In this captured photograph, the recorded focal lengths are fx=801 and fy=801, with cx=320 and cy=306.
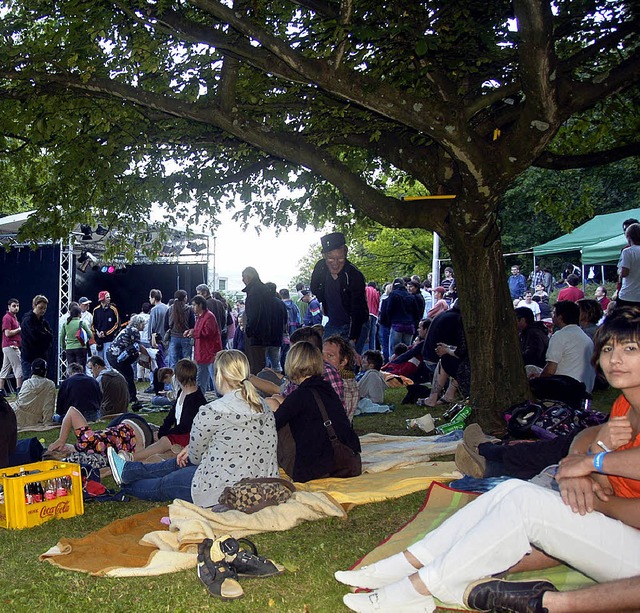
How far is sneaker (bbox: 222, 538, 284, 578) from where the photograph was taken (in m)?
4.19

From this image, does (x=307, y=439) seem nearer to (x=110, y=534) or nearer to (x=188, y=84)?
(x=110, y=534)

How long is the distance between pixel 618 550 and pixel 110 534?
10.6ft

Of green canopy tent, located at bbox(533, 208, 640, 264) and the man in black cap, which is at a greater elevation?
green canopy tent, located at bbox(533, 208, 640, 264)

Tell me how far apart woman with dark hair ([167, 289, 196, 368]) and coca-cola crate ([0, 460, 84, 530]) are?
7972 millimetres

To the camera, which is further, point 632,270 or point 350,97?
point 632,270

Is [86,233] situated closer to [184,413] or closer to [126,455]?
[184,413]

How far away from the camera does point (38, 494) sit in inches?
228

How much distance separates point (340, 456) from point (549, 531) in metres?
3.18

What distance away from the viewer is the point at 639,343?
351cm

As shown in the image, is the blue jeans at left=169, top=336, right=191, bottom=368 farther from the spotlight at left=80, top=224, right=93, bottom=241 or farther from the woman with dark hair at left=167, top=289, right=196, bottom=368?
the spotlight at left=80, top=224, right=93, bottom=241

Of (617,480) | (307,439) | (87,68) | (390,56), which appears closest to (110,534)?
(307,439)

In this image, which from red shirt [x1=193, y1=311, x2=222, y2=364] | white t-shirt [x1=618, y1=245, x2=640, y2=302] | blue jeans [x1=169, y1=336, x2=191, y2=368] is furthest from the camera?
blue jeans [x1=169, y1=336, x2=191, y2=368]

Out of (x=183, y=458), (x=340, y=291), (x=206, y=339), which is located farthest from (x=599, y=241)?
(x=183, y=458)

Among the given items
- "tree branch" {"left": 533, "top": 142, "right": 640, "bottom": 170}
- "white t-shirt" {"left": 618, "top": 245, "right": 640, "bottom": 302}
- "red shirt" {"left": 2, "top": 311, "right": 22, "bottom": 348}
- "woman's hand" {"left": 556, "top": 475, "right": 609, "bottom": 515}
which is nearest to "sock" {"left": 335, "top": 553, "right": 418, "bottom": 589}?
"woman's hand" {"left": 556, "top": 475, "right": 609, "bottom": 515}
